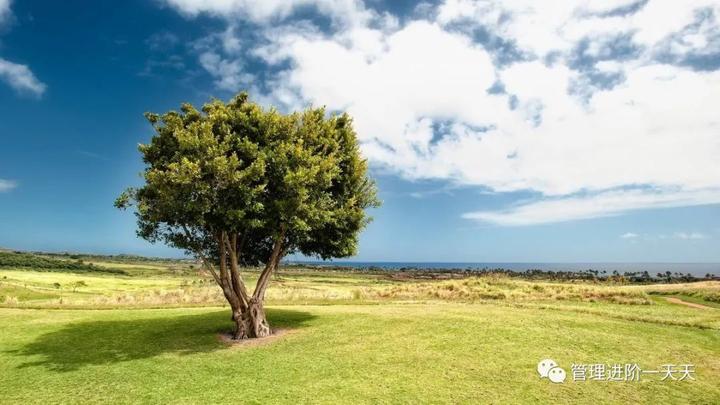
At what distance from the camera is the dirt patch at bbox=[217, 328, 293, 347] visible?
20266 mm

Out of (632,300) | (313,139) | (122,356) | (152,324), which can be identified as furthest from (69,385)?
(632,300)

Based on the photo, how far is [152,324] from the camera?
2464 centimetres

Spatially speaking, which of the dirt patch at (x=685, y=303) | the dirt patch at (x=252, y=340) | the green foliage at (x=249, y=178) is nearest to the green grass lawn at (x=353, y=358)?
the dirt patch at (x=252, y=340)

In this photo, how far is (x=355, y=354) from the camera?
57.8ft

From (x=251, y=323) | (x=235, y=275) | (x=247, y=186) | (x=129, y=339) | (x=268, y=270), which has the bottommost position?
(x=129, y=339)

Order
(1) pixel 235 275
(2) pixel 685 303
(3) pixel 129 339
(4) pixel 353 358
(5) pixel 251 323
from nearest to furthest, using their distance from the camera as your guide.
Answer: (4) pixel 353 358, (3) pixel 129 339, (1) pixel 235 275, (5) pixel 251 323, (2) pixel 685 303

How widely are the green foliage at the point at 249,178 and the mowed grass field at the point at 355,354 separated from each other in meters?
5.13

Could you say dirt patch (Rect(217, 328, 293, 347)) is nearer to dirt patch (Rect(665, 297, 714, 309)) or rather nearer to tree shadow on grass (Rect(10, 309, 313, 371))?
tree shadow on grass (Rect(10, 309, 313, 371))

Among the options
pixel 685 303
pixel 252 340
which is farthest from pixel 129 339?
pixel 685 303

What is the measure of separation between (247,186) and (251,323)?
23.9ft

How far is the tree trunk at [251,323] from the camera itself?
21719mm

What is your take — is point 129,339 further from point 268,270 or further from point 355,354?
point 355,354

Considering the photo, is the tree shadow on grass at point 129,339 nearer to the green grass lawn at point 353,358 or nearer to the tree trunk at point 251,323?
the green grass lawn at point 353,358

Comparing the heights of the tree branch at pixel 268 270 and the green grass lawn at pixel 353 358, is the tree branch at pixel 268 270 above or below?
above
